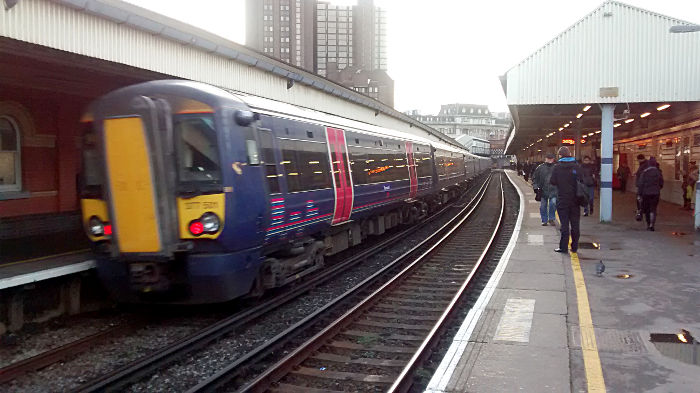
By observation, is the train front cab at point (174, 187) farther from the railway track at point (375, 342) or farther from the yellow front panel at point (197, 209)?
the railway track at point (375, 342)

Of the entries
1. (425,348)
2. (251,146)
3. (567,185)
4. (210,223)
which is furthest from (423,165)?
(425,348)

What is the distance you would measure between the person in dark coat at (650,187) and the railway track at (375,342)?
537 cm

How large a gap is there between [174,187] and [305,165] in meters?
2.45

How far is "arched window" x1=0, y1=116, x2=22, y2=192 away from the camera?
9.07 metres

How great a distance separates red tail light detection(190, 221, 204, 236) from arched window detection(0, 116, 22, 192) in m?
4.77

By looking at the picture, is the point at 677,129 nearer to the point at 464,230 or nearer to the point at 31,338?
the point at 464,230

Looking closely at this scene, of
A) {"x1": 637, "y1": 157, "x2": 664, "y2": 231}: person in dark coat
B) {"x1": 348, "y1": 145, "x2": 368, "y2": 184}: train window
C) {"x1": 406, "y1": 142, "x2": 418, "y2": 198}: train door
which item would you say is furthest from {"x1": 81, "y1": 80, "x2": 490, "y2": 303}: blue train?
{"x1": 637, "y1": 157, "x2": 664, "y2": 231}: person in dark coat

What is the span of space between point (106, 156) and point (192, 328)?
2.22 meters

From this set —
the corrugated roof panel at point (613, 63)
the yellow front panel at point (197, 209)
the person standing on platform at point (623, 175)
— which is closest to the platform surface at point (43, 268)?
the yellow front panel at point (197, 209)

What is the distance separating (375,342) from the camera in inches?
237

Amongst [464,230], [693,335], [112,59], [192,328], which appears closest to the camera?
[693,335]

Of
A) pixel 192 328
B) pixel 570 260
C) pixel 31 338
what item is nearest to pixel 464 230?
pixel 570 260

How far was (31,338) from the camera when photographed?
6.21m

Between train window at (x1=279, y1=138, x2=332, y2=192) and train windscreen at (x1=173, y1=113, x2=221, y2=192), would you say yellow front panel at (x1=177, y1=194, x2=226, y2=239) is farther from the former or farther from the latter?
train window at (x1=279, y1=138, x2=332, y2=192)
